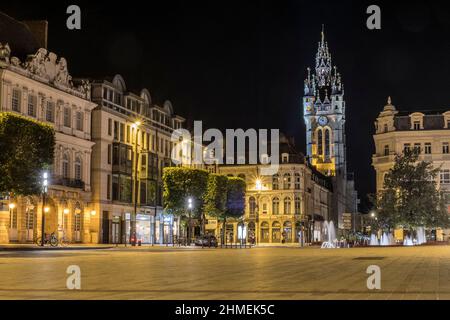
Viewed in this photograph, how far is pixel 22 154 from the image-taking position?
54.0 meters

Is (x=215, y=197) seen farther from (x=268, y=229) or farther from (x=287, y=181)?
(x=287, y=181)

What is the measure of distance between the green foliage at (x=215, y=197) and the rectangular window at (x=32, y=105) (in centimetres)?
2840

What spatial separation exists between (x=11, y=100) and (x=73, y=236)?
58.0 ft

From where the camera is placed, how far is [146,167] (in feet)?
307

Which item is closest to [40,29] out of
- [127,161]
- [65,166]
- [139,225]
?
[65,166]

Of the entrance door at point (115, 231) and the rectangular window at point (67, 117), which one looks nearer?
the rectangular window at point (67, 117)

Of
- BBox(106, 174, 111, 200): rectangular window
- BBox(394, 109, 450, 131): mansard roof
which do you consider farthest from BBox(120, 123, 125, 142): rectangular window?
BBox(394, 109, 450, 131): mansard roof

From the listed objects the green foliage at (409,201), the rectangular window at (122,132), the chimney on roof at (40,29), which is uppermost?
the chimney on roof at (40,29)

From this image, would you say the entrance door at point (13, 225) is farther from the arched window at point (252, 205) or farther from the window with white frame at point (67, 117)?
the arched window at point (252, 205)

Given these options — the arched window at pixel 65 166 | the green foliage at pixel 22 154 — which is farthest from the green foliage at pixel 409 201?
the green foliage at pixel 22 154

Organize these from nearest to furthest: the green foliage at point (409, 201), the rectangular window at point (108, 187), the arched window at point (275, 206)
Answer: the green foliage at point (409, 201)
the rectangular window at point (108, 187)
the arched window at point (275, 206)

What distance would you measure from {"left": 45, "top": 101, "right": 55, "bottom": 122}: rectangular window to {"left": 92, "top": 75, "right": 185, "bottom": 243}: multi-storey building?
8.60 meters

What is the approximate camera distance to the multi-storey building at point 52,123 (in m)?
67.1

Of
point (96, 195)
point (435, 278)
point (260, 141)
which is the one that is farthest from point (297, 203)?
point (435, 278)
